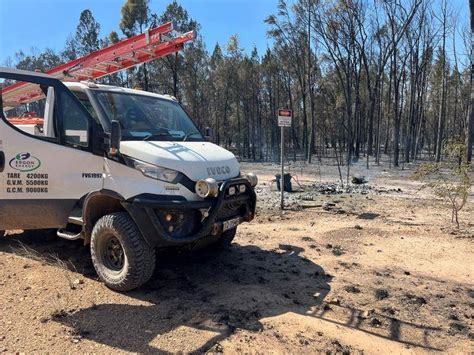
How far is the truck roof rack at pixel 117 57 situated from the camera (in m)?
6.89

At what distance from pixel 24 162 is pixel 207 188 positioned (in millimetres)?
2561

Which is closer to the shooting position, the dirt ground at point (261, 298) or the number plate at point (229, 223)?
the dirt ground at point (261, 298)

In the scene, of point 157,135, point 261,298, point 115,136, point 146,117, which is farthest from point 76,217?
point 261,298

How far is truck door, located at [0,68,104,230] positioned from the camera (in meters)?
5.32

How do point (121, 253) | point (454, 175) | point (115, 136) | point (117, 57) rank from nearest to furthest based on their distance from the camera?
point (115, 136) < point (121, 253) < point (117, 57) < point (454, 175)

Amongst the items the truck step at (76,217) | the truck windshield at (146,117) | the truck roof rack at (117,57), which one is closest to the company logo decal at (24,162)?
the truck step at (76,217)

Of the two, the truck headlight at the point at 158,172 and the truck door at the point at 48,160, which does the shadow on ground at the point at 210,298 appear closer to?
the truck door at the point at 48,160

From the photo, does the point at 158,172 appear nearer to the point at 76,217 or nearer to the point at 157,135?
the point at 157,135

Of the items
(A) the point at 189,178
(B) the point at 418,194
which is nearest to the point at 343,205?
(B) the point at 418,194

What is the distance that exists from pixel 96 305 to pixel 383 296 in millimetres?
3450

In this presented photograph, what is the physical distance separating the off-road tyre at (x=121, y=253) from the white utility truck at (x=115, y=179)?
0.01 meters

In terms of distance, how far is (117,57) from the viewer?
7.43 meters

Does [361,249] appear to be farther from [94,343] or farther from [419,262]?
[94,343]

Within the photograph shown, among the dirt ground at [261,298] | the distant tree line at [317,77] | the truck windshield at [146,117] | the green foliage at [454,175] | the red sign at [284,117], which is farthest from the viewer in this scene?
the distant tree line at [317,77]
